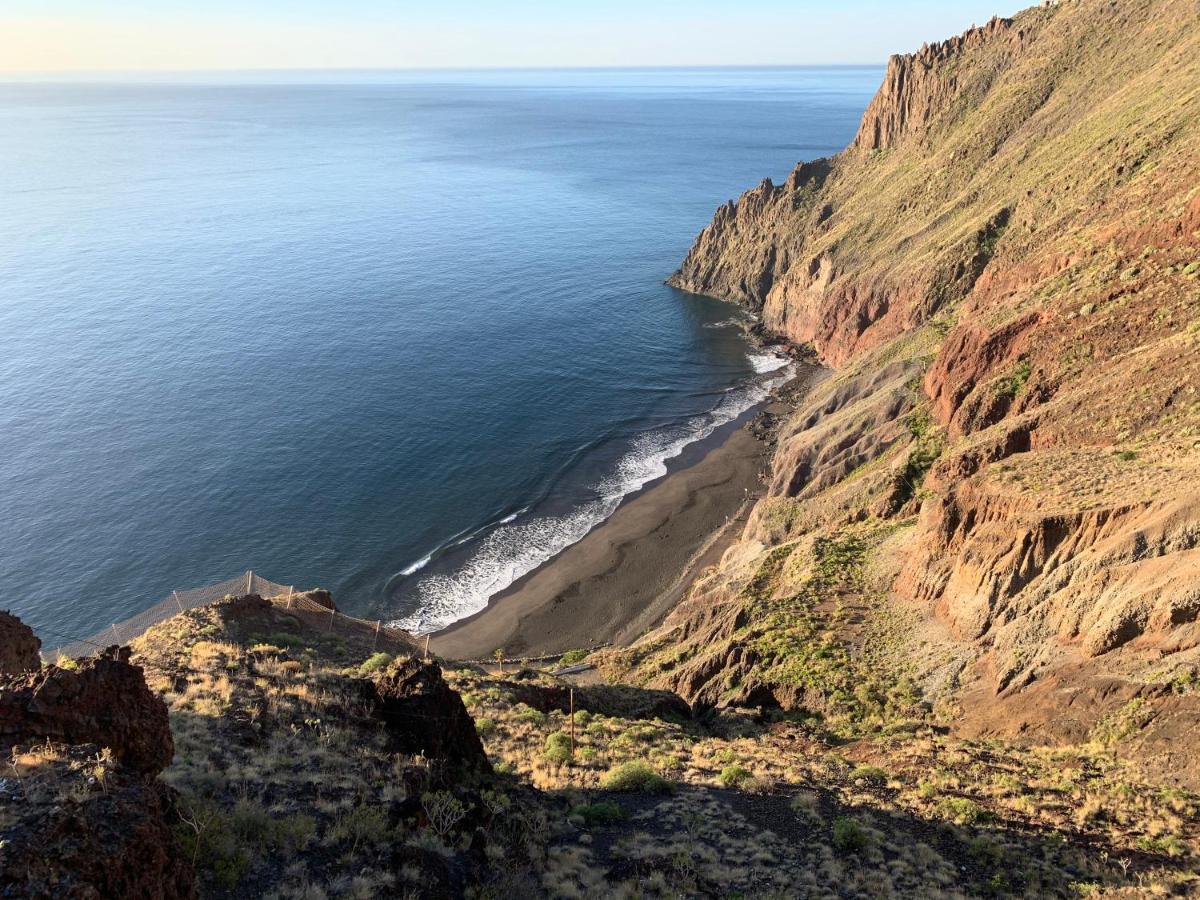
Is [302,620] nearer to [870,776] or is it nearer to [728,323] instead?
[870,776]

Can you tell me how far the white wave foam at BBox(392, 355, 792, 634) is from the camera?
55.1 meters

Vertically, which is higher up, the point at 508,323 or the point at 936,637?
the point at 508,323

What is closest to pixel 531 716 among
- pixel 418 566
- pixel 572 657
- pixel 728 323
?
pixel 572 657

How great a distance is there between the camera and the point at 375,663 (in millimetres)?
30281

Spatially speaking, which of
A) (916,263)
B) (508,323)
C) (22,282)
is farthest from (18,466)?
(916,263)

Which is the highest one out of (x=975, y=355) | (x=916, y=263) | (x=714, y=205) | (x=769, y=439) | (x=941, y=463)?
(x=714, y=205)

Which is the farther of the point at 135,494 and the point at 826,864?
the point at 135,494

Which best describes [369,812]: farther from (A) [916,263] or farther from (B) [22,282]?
(B) [22,282]

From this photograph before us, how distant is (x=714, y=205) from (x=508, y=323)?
305 feet

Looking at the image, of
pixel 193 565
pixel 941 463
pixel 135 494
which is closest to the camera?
pixel 941 463

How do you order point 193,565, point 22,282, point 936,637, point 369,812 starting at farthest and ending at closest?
point 22,282, point 193,565, point 936,637, point 369,812

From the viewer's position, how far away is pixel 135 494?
6506cm

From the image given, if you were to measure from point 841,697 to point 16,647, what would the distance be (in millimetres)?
30732

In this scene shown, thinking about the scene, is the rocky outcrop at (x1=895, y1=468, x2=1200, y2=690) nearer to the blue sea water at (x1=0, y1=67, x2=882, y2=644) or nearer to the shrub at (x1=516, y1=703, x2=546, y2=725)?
the shrub at (x1=516, y1=703, x2=546, y2=725)
